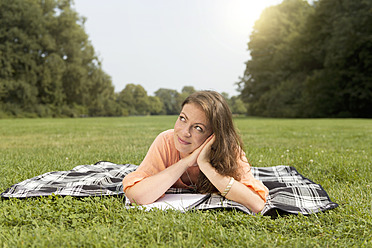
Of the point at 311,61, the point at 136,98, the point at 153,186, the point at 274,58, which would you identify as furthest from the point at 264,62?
the point at 136,98

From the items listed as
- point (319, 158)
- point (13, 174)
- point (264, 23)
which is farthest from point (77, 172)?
point (264, 23)

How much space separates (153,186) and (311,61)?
36155 mm

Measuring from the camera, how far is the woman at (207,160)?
2.94 m

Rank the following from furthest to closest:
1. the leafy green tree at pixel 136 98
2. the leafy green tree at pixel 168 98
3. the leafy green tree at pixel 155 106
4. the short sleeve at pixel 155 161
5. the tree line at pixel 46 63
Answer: the leafy green tree at pixel 168 98 < the leafy green tree at pixel 155 106 < the leafy green tree at pixel 136 98 < the tree line at pixel 46 63 < the short sleeve at pixel 155 161

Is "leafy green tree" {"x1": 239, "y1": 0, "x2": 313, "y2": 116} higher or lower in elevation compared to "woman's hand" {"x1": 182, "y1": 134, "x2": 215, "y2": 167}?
higher

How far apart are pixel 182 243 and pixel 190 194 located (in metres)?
1.17

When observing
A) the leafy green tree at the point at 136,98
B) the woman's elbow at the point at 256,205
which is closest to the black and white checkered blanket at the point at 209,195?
the woman's elbow at the point at 256,205

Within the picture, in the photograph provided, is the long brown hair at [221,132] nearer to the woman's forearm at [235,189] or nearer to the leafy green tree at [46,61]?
the woman's forearm at [235,189]

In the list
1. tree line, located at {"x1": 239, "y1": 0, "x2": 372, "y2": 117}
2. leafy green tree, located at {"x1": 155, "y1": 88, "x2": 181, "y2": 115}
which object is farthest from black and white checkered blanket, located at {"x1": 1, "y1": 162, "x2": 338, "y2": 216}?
leafy green tree, located at {"x1": 155, "y1": 88, "x2": 181, "y2": 115}

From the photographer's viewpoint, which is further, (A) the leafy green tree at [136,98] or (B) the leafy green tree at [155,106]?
(B) the leafy green tree at [155,106]

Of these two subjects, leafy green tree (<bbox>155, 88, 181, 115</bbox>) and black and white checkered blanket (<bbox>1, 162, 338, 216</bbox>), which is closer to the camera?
black and white checkered blanket (<bbox>1, 162, 338, 216</bbox>)

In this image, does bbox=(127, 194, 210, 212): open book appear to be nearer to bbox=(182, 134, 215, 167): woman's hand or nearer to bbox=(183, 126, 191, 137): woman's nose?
bbox=(182, 134, 215, 167): woman's hand

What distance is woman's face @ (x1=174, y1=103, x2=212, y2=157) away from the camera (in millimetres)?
2990

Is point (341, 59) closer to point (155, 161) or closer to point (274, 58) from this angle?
point (274, 58)
